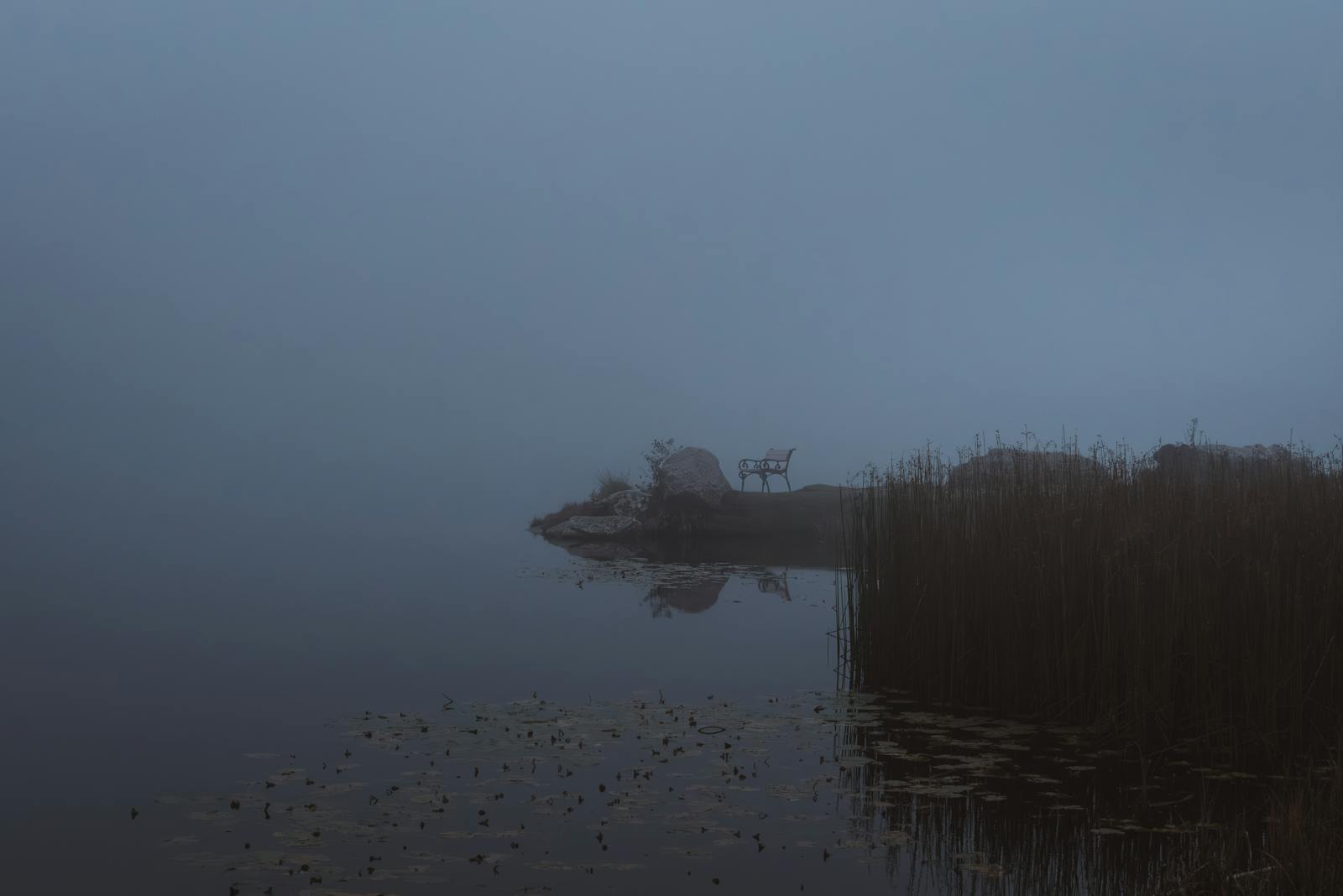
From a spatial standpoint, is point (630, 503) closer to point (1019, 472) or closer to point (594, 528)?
point (594, 528)

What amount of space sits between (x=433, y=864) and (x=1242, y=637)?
14.3 feet

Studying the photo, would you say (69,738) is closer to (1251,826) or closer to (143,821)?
(143,821)

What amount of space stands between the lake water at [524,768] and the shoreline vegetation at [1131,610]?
356 mm

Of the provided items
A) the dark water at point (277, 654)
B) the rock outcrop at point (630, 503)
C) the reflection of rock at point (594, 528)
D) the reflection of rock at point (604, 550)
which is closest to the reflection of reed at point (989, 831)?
the dark water at point (277, 654)

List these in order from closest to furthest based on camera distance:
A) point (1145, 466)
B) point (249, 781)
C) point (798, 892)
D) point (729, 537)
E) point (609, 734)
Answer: point (798, 892) → point (249, 781) → point (609, 734) → point (1145, 466) → point (729, 537)

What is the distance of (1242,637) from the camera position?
5531 mm

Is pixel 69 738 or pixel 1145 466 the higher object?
pixel 1145 466

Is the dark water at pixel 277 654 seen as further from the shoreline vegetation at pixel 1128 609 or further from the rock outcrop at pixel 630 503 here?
the rock outcrop at pixel 630 503

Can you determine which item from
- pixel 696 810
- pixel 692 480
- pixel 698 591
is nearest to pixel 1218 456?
pixel 698 591

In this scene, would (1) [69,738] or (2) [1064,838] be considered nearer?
(2) [1064,838]

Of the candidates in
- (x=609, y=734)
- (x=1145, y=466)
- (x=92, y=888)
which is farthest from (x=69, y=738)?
(x=1145, y=466)

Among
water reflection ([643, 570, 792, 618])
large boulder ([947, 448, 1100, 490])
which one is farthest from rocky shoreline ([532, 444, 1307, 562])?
large boulder ([947, 448, 1100, 490])

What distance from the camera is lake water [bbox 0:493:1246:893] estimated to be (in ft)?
13.5

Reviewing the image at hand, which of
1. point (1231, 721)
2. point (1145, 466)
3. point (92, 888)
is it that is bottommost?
point (92, 888)
